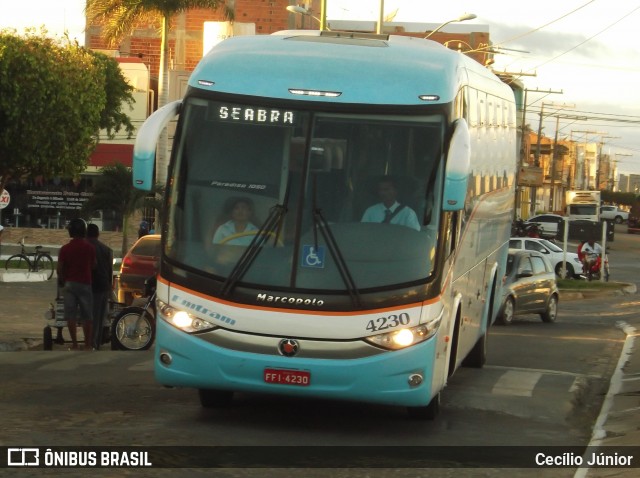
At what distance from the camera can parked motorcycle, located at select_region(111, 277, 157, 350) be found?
18.0m

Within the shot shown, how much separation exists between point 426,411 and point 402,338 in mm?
1436

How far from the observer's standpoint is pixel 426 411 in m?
11.2

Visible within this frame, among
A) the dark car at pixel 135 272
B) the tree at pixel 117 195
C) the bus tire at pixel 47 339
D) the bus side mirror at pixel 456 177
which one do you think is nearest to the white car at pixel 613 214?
the tree at pixel 117 195

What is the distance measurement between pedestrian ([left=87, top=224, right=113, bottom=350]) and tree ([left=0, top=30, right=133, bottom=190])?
22.3 meters

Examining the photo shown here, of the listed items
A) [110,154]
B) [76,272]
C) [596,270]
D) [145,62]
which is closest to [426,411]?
[76,272]

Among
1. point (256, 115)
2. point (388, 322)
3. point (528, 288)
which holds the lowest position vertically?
point (528, 288)

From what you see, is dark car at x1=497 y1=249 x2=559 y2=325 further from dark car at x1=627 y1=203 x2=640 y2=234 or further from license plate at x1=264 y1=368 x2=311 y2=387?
dark car at x1=627 y1=203 x2=640 y2=234

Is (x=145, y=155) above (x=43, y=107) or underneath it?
underneath

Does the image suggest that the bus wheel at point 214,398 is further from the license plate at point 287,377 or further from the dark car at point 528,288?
the dark car at point 528,288

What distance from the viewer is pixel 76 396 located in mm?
12195

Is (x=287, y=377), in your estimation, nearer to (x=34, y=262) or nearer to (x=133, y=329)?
(x=133, y=329)

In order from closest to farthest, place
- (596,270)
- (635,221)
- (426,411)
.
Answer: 1. (426,411)
2. (596,270)
3. (635,221)

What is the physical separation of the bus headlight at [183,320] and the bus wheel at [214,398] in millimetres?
1099

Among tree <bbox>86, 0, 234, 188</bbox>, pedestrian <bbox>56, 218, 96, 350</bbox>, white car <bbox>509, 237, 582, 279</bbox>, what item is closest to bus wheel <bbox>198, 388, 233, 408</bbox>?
pedestrian <bbox>56, 218, 96, 350</bbox>
